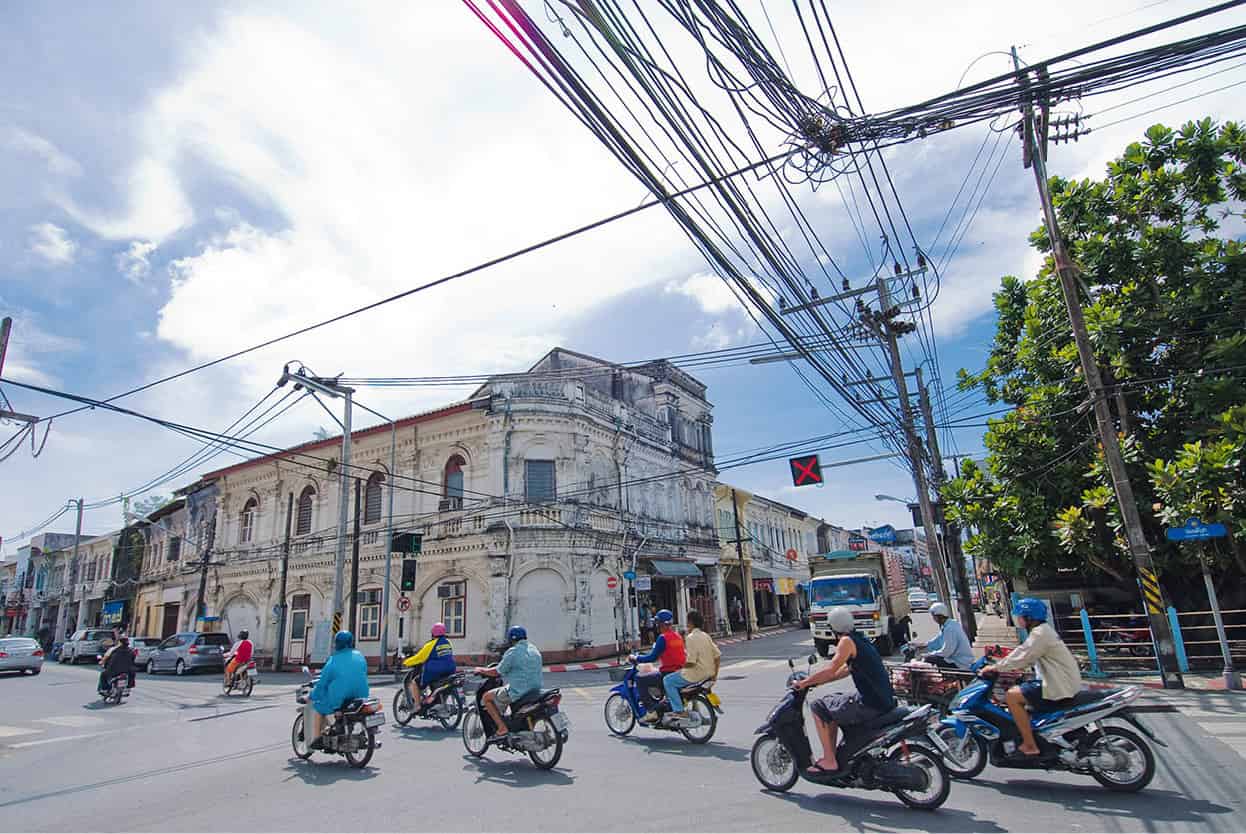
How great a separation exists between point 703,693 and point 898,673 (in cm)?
282

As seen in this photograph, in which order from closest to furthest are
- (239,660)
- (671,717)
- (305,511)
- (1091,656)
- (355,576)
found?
(671,717), (1091,656), (239,660), (355,576), (305,511)

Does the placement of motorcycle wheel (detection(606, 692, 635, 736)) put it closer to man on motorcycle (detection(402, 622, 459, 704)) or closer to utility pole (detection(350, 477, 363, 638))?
man on motorcycle (detection(402, 622, 459, 704))

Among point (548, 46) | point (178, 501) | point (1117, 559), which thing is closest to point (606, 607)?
point (1117, 559)

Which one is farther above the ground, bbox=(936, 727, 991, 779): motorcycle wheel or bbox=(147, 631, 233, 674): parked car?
bbox=(147, 631, 233, 674): parked car

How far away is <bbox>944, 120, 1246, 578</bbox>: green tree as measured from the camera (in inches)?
526

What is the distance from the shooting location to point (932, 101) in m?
6.44

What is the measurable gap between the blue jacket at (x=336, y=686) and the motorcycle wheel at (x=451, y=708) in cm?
270

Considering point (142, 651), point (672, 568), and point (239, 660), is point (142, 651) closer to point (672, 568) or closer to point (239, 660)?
point (239, 660)

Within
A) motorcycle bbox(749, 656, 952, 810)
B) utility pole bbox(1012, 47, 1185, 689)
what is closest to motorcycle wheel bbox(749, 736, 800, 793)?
motorcycle bbox(749, 656, 952, 810)

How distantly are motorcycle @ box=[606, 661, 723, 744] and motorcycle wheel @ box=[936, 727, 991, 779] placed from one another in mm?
A: 2752

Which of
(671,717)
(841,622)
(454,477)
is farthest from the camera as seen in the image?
(454,477)

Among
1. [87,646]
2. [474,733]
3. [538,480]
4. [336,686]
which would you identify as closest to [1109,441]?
[474,733]

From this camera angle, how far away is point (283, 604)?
85.3 ft

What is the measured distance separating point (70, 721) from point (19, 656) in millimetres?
16462
